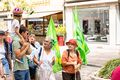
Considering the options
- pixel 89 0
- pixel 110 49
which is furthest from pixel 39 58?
pixel 89 0

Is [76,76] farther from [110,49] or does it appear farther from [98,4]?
[98,4]

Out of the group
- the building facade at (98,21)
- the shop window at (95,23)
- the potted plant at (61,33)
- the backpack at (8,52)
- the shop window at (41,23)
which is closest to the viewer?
the backpack at (8,52)

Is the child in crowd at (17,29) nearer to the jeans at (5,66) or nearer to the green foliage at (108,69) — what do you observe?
the jeans at (5,66)

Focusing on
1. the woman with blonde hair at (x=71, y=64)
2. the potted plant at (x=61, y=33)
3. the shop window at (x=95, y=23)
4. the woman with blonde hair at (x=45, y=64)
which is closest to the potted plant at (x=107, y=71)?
the woman with blonde hair at (x=71, y=64)

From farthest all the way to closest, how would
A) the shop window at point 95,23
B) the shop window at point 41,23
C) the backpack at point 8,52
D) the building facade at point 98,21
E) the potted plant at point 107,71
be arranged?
the shop window at point 41,23
the shop window at point 95,23
the building facade at point 98,21
the potted plant at point 107,71
the backpack at point 8,52

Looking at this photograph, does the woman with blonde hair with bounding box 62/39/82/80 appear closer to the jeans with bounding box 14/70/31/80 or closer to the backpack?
the jeans with bounding box 14/70/31/80

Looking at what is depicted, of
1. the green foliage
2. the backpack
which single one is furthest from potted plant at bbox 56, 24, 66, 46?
the backpack

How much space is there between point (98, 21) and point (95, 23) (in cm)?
35

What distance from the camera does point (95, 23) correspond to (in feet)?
90.0

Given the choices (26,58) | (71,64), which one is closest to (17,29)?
(26,58)

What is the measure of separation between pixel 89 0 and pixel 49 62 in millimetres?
20224

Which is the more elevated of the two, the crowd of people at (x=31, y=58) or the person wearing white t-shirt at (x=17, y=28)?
A: the person wearing white t-shirt at (x=17, y=28)

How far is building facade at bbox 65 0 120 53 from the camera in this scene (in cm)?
2536

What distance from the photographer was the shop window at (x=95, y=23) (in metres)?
26.3
